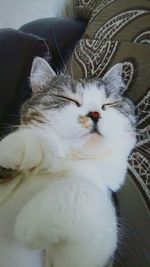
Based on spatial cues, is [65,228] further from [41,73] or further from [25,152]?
[41,73]

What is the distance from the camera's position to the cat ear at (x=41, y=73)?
887 millimetres

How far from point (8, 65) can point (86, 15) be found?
1.32 feet

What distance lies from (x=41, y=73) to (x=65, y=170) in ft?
0.99

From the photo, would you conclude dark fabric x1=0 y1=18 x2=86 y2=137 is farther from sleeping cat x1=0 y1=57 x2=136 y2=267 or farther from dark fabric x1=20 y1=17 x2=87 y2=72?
sleeping cat x1=0 y1=57 x2=136 y2=267

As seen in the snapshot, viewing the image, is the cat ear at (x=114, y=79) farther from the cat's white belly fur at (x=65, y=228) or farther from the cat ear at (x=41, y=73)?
the cat's white belly fur at (x=65, y=228)

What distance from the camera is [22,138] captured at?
615mm

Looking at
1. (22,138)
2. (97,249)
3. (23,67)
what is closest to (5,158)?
(22,138)

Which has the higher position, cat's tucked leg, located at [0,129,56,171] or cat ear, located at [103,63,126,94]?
cat ear, located at [103,63,126,94]

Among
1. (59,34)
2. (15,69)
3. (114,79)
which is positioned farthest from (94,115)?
(59,34)

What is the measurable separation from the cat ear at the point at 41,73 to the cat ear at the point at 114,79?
130mm

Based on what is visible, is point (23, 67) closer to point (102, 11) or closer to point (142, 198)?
point (102, 11)

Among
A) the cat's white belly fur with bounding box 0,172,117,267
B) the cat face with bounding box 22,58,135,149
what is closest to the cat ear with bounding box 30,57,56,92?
the cat face with bounding box 22,58,135,149

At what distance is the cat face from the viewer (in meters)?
0.71

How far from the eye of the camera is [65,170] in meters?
0.67
